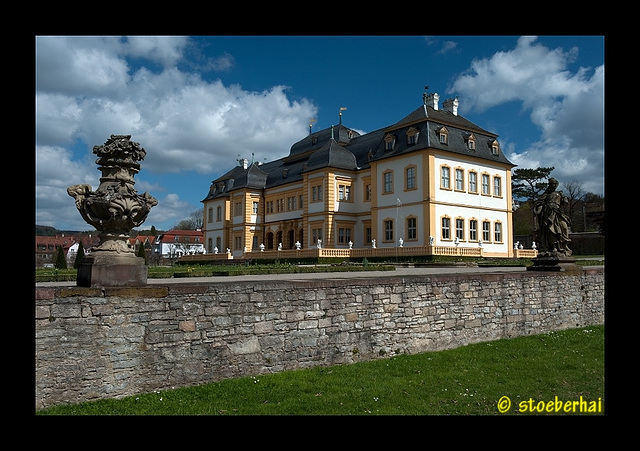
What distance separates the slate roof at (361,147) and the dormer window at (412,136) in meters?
0.23

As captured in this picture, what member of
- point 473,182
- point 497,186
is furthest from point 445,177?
point 497,186

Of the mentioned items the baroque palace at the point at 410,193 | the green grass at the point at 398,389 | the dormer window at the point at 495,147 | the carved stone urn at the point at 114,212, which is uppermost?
the dormer window at the point at 495,147

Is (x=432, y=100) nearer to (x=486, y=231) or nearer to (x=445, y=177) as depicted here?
(x=445, y=177)

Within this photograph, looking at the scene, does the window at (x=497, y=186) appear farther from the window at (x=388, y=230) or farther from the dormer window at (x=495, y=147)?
the window at (x=388, y=230)

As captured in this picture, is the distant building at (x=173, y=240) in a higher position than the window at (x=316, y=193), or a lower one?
lower

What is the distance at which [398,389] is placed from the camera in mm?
7641

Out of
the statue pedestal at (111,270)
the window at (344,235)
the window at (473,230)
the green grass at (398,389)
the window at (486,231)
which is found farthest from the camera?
the window at (344,235)

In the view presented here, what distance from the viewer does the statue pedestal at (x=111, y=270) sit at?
23.1 feet

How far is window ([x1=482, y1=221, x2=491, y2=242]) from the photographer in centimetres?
4103

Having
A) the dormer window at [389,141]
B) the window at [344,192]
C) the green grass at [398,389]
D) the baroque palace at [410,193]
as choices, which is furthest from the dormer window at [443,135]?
the green grass at [398,389]

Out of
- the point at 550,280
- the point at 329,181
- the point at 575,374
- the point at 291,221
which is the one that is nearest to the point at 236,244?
the point at 291,221

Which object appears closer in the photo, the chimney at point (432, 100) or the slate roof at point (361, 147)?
the slate roof at point (361, 147)

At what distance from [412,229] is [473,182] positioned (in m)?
6.66

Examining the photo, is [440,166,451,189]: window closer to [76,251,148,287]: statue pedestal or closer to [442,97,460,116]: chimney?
[442,97,460,116]: chimney
